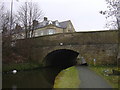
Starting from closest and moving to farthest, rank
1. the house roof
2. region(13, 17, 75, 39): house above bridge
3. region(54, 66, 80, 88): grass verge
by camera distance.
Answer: region(54, 66, 80, 88): grass verge → region(13, 17, 75, 39): house above bridge → the house roof

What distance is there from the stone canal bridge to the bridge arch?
122 centimetres

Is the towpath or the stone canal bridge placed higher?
the stone canal bridge

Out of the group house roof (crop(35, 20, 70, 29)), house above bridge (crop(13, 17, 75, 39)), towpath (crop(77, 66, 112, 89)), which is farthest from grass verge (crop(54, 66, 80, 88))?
house roof (crop(35, 20, 70, 29))

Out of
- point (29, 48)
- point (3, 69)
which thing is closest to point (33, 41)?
point (29, 48)

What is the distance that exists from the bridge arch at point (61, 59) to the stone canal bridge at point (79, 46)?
1.22 m

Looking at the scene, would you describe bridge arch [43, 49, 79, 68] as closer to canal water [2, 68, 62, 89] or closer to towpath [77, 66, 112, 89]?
canal water [2, 68, 62, 89]

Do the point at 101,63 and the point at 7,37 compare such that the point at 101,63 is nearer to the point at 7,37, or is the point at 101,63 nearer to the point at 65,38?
the point at 65,38

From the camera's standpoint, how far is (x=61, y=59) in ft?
99.8

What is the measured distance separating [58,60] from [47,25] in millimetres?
17073

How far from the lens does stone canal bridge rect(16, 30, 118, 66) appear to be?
1894 centimetres

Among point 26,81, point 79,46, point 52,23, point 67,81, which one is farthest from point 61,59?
point 67,81

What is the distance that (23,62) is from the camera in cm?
2122

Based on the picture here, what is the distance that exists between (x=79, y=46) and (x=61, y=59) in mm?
10734

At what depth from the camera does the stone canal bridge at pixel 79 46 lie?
18938 millimetres
